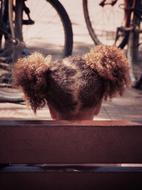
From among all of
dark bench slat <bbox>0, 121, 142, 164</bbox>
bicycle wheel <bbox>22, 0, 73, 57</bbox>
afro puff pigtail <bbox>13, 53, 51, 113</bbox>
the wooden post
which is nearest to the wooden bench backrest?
dark bench slat <bbox>0, 121, 142, 164</bbox>

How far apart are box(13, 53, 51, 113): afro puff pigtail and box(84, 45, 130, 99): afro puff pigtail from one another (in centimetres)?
21

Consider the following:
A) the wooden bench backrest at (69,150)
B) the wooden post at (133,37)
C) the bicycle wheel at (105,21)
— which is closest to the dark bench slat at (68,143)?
the wooden bench backrest at (69,150)

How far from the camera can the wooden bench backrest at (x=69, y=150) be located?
1.59 meters

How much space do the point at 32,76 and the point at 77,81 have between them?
0.20m

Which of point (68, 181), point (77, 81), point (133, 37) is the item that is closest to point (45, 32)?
point (133, 37)

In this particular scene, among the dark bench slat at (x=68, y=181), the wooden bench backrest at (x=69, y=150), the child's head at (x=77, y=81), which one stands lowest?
the dark bench slat at (x=68, y=181)

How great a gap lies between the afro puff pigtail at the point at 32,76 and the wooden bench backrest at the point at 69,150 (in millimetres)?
370

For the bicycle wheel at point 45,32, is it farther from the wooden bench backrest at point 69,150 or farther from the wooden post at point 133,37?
the wooden bench backrest at point 69,150

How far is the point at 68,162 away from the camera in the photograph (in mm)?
1675

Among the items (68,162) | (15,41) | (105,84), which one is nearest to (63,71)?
(105,84)

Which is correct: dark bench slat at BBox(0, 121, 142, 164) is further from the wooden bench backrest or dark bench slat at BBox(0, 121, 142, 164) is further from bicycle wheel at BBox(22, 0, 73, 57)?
bicycle wheel at BBox(22, 0, 73, 57)

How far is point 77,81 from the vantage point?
2035 mm

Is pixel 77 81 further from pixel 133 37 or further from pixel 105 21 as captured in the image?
pixel 105 21

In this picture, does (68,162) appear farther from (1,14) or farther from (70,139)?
(1,14)
